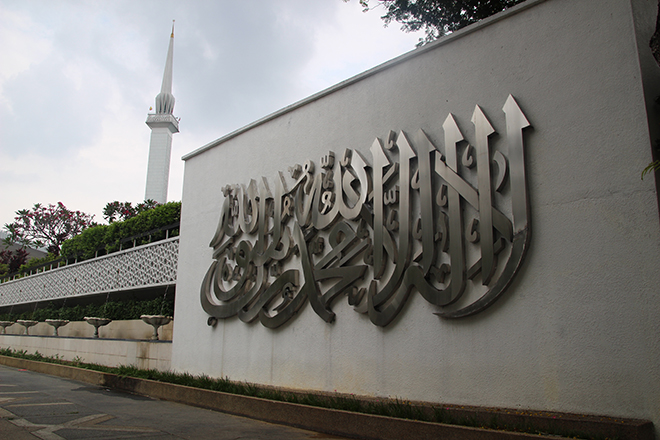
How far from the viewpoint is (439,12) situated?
10500 millimetres

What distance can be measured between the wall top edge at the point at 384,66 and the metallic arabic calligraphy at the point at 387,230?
106cm

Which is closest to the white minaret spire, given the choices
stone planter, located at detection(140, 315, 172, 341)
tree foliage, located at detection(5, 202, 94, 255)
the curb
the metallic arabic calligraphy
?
tree foliage, located at detection(5, 202, 94, 255)

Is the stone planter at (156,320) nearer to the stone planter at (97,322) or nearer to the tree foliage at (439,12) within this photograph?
the stone planter at (97,322)

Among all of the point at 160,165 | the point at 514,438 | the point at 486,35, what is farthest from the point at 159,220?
the point at 160,165

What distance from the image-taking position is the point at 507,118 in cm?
500

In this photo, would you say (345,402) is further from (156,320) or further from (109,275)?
(109,275)

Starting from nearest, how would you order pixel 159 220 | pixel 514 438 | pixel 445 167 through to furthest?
1. pixel 514 438
2. pixel 445 167
3. pixel 159 220

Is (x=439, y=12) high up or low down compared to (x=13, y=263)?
up

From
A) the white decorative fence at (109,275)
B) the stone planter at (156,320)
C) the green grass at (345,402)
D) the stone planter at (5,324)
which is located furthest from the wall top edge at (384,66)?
the stone planter at (5,324)

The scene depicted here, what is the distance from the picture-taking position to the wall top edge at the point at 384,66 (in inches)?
210

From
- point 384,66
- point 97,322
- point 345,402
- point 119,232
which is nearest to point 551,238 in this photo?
point 345,402

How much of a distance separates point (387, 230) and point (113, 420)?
3.83 meters

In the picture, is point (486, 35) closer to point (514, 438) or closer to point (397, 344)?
point (397, 344)

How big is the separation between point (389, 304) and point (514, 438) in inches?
89.0
